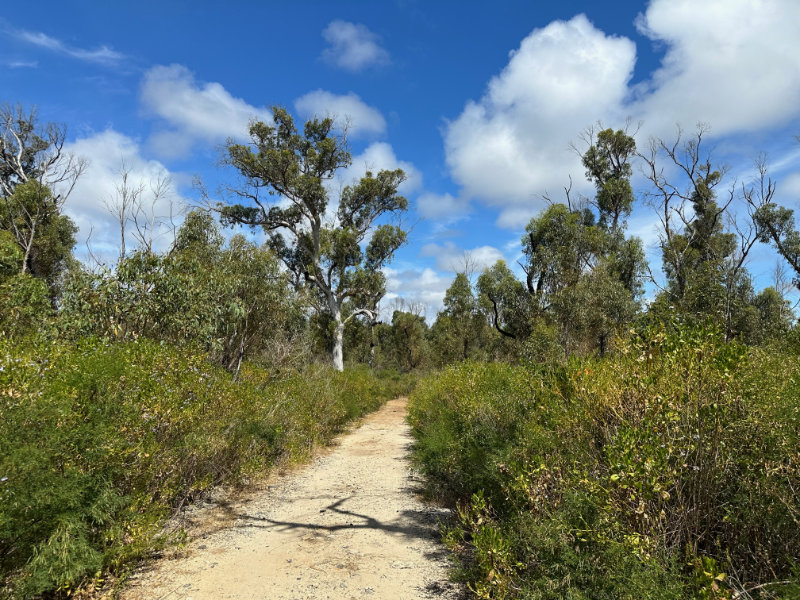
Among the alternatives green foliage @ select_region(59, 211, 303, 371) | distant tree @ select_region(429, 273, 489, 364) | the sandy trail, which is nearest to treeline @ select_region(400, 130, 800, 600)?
the sandy trail

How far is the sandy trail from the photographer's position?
3953mm

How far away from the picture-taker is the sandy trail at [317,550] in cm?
395

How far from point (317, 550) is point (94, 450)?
2.79 meters

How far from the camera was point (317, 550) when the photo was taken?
4.93 metres

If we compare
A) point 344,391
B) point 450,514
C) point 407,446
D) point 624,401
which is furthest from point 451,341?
point 624,401

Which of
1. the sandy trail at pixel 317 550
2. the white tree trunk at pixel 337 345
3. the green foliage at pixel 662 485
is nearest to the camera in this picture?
the green foliage at pixel 662 485

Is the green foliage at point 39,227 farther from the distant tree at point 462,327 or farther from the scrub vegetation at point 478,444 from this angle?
the distant tree at point 462,327

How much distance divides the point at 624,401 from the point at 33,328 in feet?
26.8

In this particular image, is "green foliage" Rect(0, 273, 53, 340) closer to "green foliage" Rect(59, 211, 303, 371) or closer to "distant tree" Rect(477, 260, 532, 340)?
"green foliage" Rect(59, 211, 303, 371)

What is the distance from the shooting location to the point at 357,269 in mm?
24469

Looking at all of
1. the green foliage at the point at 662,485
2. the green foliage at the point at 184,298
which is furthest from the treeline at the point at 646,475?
the green foliage at the point at 184,298

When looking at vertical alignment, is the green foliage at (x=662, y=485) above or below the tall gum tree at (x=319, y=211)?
below

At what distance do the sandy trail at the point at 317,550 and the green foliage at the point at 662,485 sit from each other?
2.93 feet

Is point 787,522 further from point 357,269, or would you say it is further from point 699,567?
point 357,269
